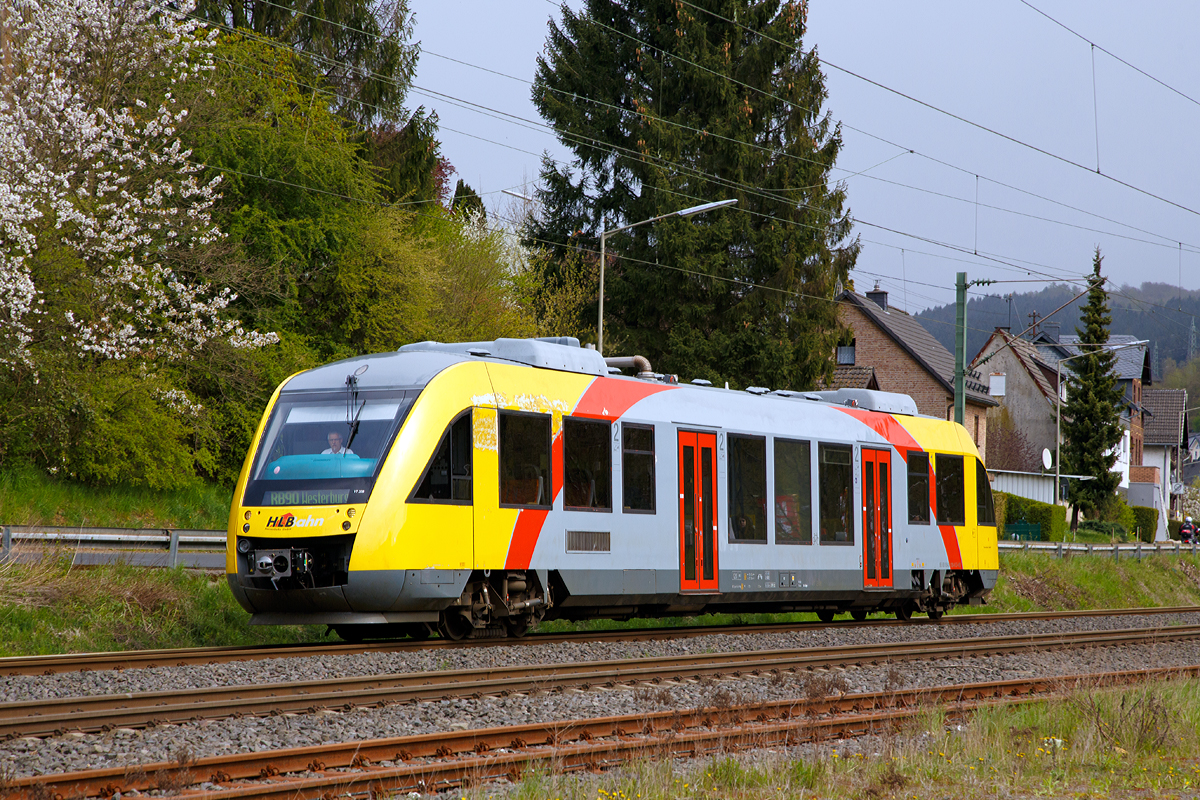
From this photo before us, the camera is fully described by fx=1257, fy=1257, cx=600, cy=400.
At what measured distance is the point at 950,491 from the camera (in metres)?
21.1

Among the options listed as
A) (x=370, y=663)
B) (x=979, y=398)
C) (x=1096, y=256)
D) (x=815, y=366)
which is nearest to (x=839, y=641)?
(x=370, y=663)

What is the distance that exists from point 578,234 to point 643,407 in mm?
25276

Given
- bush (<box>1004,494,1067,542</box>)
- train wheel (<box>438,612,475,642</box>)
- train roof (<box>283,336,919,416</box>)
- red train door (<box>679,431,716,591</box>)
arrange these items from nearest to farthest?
1. train roof (<box>283,336,919,416</box>)
2. train wheel (<box>438,612,475,642</box>)
3. red train door (<box>679,431,716,591</box>)
4. bush (<box>1004,494,1067,542</box>)

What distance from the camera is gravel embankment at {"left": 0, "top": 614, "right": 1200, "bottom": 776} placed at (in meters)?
7.44

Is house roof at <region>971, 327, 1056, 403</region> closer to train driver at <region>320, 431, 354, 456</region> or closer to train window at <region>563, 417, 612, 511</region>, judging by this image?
train window at <region>563, 417, 612, 511</region>

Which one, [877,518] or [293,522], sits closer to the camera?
[293,522]

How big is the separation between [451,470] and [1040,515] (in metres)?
41.3

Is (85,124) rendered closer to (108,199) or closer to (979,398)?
(108,199)

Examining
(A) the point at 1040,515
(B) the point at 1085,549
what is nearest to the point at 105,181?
(B) the point at 1085,549

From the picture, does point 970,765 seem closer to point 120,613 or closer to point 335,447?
point 335,447

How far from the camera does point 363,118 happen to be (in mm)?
35875

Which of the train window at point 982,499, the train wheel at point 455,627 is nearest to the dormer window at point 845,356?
the train window at point 982,499

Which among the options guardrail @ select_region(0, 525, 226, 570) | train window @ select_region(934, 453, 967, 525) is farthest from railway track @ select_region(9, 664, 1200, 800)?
train window @ select_region(934, 453, 967, 525)

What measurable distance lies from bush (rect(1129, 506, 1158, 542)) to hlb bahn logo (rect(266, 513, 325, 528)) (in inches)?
2296
